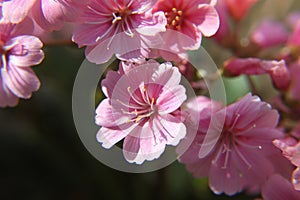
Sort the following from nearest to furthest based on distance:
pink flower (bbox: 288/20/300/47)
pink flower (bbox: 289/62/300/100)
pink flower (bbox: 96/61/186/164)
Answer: pink flower (bbox: 96/61/186/164) < pink flower (bbox: 289/62/300/100) < pink flower (bbox: 288/20/300/47)

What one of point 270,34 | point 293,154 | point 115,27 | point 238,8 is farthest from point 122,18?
point 270,34

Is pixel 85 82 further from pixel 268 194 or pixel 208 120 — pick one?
pixel 268 194

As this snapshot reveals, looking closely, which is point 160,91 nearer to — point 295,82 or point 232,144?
point 232,144

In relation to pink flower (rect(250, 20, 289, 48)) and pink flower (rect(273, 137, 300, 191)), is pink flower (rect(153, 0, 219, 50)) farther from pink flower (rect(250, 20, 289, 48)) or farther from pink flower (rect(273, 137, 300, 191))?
pink flower (rect(250, 20, 289, 48))

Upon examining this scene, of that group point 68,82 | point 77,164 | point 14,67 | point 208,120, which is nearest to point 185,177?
point 77,164

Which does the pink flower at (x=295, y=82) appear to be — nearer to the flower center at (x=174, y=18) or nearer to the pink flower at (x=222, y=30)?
the pink flower at (x=222, y=30)

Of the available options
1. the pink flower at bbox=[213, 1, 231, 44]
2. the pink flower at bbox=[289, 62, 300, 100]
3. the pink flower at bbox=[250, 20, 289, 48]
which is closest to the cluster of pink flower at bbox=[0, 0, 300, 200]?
the pink flower at bbox=[289, 62, 300, 100]

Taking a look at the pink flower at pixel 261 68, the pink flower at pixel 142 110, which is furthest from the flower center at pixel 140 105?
the pink flower at pixel 261 68
